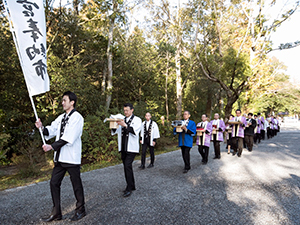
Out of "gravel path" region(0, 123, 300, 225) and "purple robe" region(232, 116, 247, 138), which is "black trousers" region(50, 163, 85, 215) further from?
"purple robe" region(232, 116, 247, 138)

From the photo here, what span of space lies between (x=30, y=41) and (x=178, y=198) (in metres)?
4.23

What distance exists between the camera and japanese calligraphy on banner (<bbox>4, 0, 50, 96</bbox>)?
12.3 feet

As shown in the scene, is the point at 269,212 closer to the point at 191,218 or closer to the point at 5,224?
the point at 191,218

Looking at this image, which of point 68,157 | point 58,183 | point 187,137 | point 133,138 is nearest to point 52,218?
point 58,183

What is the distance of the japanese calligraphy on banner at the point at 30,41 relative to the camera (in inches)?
147

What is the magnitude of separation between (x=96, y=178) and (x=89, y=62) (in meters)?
8.04

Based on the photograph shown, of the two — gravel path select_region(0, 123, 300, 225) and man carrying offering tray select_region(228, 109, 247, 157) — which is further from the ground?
man carrying offering tray select_region(228, 109, 247, 157)

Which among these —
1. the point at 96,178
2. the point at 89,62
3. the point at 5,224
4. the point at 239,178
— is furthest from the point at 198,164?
the point at 89,62

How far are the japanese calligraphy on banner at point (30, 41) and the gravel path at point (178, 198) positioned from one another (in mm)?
2321

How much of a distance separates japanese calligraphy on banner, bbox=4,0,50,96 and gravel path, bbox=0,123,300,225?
232 cm

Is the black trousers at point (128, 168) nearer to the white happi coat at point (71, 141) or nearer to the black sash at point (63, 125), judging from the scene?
the white happi coat at point (71, 141)

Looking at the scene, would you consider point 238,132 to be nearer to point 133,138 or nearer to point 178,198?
point 178,198

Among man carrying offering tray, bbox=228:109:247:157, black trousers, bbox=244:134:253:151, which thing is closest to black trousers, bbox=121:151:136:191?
man carrying offering tray, bbox=228:109:247:157

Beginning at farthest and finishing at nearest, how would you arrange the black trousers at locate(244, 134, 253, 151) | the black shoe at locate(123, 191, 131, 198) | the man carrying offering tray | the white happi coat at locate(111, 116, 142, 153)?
1. the black trousers at locate(244, 134, 253, 151)
2. the man carrying offering tray
3. the white happi coat at locate(111, 116, 142, 153)
4. the black shoe at locate(123, 191, 131, 198)
